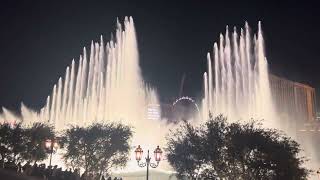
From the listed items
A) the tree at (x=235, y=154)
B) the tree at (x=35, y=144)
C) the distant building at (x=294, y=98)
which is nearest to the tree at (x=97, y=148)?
the tree at (x=35, y=144)

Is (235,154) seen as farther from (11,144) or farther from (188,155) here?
(11,144)

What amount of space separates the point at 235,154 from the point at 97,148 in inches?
621

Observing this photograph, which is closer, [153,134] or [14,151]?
[14,151]

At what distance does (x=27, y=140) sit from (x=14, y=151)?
1682 millimetres

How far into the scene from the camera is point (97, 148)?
108 feet

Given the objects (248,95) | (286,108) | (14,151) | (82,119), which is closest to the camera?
(14,151)

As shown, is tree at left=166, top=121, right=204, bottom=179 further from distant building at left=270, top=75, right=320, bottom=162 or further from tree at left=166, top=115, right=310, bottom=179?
distant building at left=270, top=75, right=320, bottom=162

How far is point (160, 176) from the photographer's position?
138ft

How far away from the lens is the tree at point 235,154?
19.3m

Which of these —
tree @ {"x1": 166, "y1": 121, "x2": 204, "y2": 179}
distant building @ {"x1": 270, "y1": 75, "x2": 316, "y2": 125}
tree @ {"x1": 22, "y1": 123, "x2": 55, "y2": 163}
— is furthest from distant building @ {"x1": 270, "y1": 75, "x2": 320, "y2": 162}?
tree @ {"x1": 166, "y1": 121, "x2": 204, "y2": 179}

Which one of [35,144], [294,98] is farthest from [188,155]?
[294,98]

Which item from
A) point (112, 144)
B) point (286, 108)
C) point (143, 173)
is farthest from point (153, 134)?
point (286, 108)

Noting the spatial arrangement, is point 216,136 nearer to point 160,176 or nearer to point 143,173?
point 160,176

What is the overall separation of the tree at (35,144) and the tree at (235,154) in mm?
20430
